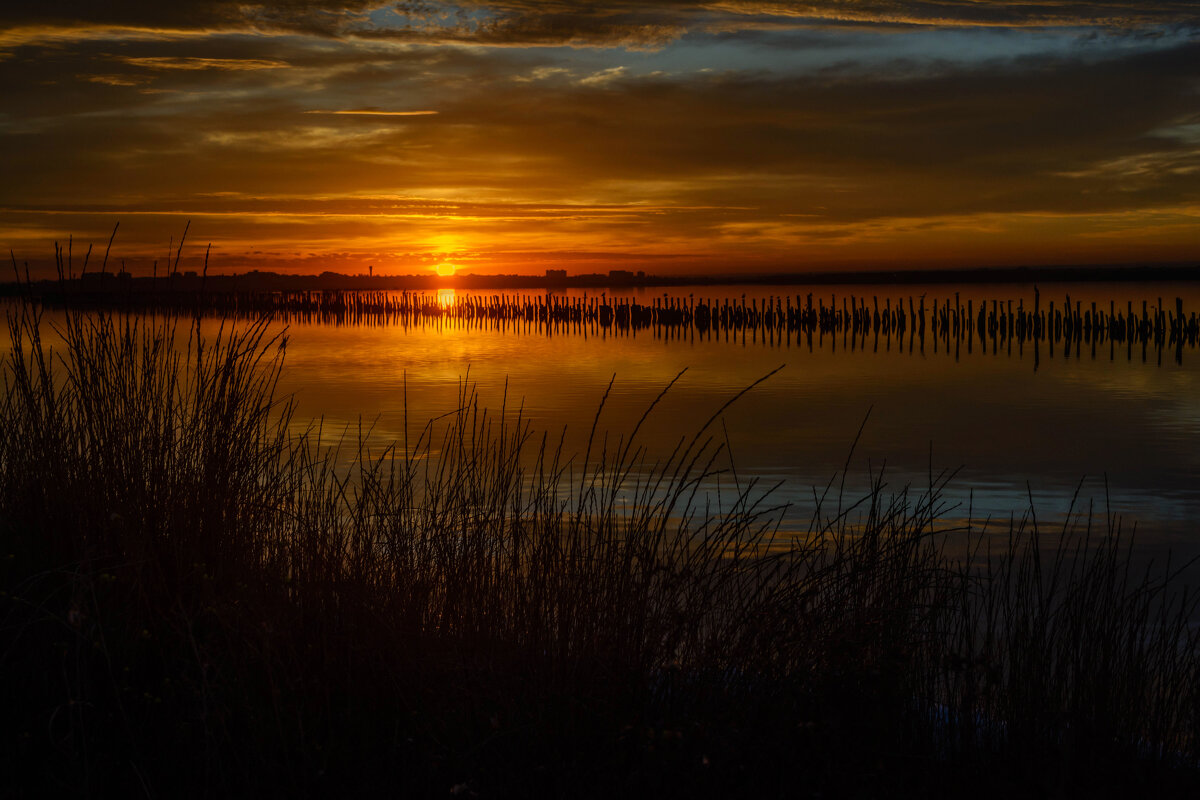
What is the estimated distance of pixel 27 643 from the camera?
494 centimetres

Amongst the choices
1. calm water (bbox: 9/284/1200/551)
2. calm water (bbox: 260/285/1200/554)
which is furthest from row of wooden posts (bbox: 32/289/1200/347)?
calm water (bbox: 260/285/1200/554)

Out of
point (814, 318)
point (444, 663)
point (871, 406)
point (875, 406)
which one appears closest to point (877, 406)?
point (875, 406)

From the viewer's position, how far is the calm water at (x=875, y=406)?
15539 mm

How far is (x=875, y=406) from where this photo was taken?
2653 centimetres

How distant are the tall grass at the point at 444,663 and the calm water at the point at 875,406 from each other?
1454 millimetres

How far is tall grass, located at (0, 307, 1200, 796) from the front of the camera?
410cm

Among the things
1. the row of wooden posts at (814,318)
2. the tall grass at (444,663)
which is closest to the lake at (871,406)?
the tall grass at (444,663)

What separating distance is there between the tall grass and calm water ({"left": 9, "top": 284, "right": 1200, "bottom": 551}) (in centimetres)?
145

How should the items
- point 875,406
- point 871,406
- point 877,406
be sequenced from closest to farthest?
point 871,406 < point 877,406 < point 875,406

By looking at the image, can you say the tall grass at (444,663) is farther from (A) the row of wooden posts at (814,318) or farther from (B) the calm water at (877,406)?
(A) the row of wooden posts at (814,318)

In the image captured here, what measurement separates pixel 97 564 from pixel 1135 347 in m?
44.1

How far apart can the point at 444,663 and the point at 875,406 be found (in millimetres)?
23392

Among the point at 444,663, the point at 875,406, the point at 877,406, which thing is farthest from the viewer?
the point at 875,406

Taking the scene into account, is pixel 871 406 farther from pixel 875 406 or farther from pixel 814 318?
pixel 814 318
